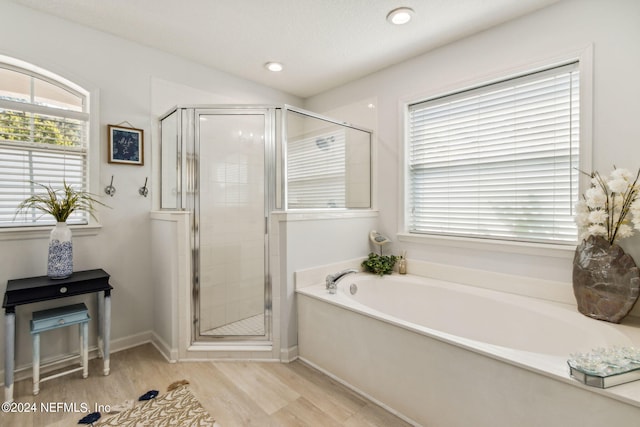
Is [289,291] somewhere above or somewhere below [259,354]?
above

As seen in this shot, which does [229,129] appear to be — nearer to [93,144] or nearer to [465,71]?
[93,144]

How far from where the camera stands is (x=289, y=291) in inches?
93.0

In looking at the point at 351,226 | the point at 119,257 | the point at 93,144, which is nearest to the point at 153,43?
the point at 93,144

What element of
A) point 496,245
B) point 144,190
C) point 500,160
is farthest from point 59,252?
point 500,160

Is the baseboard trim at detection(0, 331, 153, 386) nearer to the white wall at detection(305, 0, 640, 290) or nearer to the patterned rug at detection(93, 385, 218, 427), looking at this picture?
the patterned rug at detection(93, 385, 218, 427)

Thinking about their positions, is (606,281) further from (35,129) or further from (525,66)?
(35,129)

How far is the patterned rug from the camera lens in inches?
66.1

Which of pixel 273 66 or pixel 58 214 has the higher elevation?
pixel 273 66

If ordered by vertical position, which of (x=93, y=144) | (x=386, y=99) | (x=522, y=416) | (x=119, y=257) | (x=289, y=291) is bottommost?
(x=522, y=416)

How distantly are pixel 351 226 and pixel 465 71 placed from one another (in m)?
1.62

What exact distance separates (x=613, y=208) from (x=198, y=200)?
9.13 feet

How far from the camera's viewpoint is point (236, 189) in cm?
266

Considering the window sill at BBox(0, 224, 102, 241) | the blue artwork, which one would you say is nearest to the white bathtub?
the window sill at BBox(0, 224, 102, 241)

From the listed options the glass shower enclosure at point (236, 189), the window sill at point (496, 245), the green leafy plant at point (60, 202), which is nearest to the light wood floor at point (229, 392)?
the glass shower enclosure at point (236, 189)
